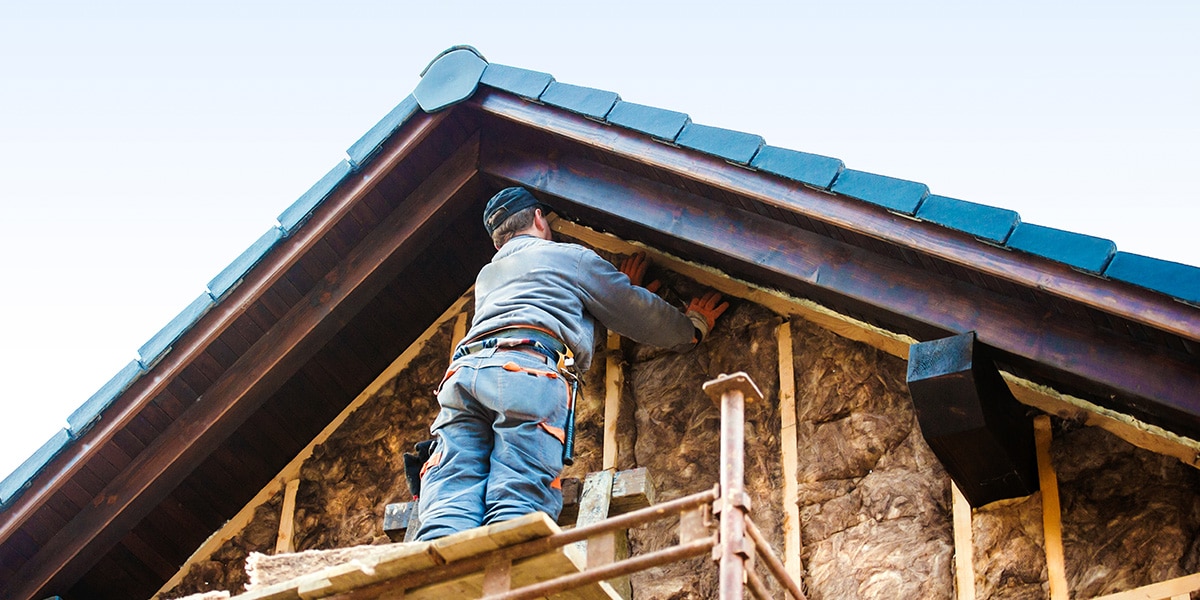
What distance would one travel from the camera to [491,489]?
591 centimetres

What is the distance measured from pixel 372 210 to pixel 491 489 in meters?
2.05

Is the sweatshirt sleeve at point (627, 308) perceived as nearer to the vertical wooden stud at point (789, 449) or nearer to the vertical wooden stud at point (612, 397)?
the vertical wooden stud at point (612, 397)

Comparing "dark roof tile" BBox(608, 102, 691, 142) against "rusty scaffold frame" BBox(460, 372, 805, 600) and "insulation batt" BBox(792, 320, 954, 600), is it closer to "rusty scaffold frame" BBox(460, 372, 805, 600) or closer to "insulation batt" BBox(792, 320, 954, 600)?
"insulation batt" BBox(792, 320, 954, 600)

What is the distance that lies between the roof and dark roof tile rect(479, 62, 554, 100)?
0.01 m

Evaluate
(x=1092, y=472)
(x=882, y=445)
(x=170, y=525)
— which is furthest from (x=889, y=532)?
(x=170, y=525)

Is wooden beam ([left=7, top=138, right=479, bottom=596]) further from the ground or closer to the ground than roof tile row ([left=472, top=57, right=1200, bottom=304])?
closer to the ground

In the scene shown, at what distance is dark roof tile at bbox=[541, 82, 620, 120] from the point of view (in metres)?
6.84

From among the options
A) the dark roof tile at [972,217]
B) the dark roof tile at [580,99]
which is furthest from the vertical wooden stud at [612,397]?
the dark roof tile at [972,217]

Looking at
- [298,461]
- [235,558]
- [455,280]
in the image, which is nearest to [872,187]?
[455,280]

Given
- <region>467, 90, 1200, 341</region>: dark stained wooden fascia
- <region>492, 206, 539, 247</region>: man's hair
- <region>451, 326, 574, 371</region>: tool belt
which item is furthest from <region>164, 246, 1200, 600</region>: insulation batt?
<region>467, 90, 1200, 341</region>: dark stained wooden fascia

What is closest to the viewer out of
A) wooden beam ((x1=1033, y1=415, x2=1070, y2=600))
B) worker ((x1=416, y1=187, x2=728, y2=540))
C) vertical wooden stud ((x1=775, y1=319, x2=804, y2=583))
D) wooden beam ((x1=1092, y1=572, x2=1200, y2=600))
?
wooden beam ((x1=1092, y1=572, x2=1200, y2=600))

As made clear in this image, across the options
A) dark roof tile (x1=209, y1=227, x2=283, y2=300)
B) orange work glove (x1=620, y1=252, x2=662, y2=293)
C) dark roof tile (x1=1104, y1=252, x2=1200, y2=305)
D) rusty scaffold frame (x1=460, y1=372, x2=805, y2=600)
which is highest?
orange work glove (x1=620, y1=252, x2=662, y2=293)

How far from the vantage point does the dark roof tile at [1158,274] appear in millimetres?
5074

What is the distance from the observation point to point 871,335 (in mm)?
6691
